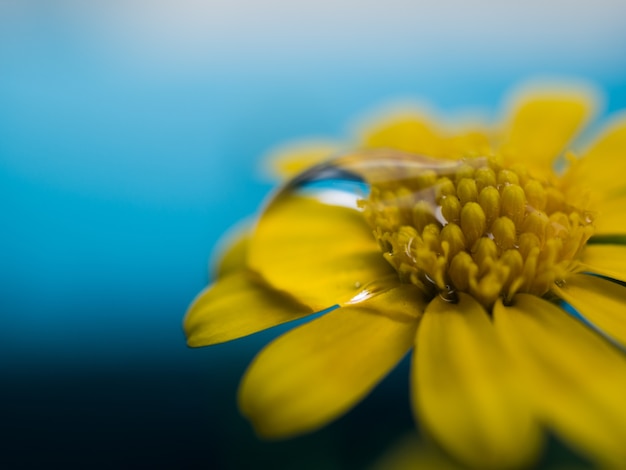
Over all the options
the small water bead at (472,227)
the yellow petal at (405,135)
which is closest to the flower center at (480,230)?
the small water bead at (472,227)

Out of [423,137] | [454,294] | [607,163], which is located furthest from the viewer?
[423,137]

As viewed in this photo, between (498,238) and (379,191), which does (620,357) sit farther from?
(379,191)

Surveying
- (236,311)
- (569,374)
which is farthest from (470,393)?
(236,311)

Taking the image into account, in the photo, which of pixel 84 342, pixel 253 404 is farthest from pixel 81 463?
pixel 253 404

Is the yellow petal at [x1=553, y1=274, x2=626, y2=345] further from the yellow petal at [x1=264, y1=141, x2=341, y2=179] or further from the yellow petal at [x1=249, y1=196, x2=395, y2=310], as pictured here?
the yellow petal at [x1=264, y1=141, x2=341, y2=179]

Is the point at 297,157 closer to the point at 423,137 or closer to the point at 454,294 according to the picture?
the point at 423,137

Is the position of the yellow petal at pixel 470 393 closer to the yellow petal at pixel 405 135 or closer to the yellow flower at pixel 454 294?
the yellow flower at pixel 454 294


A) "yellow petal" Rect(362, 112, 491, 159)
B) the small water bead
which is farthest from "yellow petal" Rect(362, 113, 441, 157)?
the small water bead
